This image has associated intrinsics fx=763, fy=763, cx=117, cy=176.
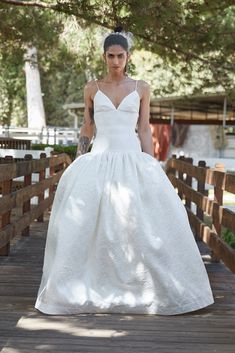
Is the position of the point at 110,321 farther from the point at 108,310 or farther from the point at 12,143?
the point at 12,143

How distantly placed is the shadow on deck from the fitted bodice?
53.9 inches

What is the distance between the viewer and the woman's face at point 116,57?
5.90 meters

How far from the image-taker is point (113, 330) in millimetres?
5004

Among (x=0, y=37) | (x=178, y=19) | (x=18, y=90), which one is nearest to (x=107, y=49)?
(x=178, y=19)

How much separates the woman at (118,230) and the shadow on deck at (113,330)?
15 cm

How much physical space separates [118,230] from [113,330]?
0.95m

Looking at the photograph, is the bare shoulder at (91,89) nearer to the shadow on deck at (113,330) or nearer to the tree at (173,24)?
the shadow on deck at (113,330)

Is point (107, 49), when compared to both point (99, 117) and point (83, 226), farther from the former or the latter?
point (83, 226)

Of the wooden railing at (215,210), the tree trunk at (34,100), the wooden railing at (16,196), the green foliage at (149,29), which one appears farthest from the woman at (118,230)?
the tree trunk at (34,100)

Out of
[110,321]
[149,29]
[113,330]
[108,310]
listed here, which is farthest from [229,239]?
[113,330]

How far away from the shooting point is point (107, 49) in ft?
19.5

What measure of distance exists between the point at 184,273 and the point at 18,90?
4500 cm

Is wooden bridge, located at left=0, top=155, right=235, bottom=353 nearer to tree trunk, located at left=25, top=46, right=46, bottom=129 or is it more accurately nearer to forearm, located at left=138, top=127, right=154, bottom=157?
forearm, located at left=138, top=127, right=154, bottom=157

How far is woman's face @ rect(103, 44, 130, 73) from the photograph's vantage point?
19.4 feet
